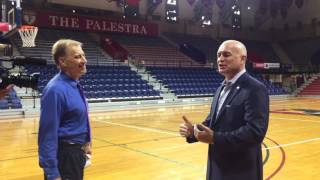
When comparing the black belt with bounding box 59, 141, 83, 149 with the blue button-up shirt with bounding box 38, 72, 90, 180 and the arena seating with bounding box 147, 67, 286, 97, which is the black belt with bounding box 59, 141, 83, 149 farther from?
the arena seating with bounding box 147, 67, 286, 97

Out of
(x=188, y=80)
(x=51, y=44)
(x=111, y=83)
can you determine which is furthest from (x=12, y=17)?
(x=188, y=80)

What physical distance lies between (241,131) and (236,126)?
0.32ft

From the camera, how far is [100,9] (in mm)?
20312

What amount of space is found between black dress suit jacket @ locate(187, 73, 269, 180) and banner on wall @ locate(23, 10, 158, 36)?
16990 mm

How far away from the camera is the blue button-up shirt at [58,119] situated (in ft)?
7.03

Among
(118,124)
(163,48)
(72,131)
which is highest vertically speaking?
(163,48)

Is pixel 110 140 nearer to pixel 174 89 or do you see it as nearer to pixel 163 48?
pixel 174 89

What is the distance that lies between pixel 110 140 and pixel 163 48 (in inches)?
639

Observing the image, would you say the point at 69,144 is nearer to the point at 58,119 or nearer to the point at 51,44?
the point at 58,119

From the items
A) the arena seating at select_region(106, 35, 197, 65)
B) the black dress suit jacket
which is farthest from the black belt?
the arena seating at select_region(106, 35, 197, 65)

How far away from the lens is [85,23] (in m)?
20.3

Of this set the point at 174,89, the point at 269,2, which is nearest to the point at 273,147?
the point at 174,89

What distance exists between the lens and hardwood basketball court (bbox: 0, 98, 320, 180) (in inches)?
201

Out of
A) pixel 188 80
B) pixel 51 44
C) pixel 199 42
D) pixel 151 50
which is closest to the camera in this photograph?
pixel 51 44
